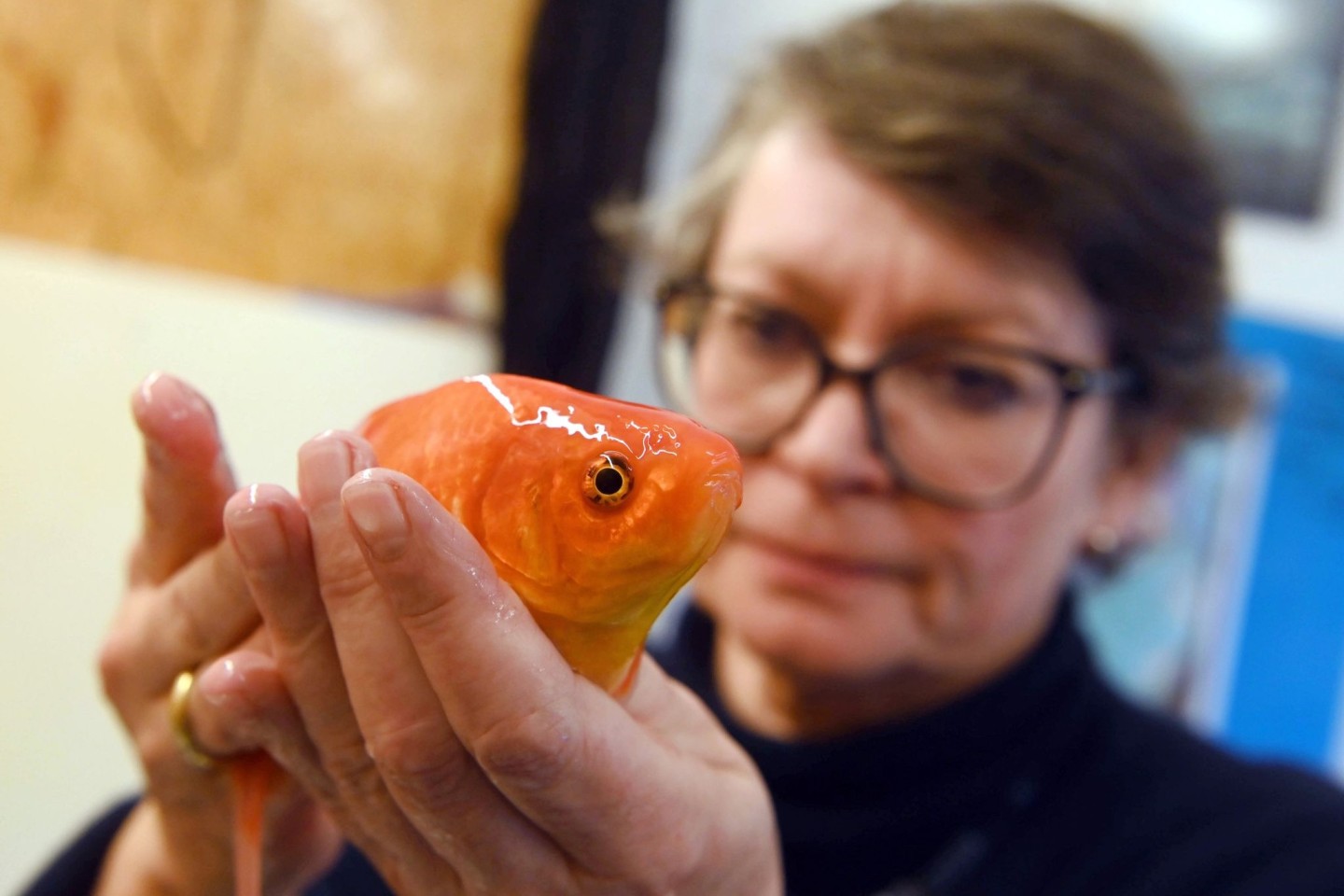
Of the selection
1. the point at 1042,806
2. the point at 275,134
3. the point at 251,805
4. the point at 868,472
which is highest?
the point at 275,134

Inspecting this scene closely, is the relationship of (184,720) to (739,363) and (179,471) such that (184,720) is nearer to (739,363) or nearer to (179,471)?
(179,471)

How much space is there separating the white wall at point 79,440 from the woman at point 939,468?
0.14 meters

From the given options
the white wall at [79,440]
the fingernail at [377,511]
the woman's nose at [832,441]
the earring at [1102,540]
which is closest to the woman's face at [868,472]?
the woman's nose at [832,441]

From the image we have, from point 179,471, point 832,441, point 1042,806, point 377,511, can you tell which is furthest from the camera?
point 1042,806

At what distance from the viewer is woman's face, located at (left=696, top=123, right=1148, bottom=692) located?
56 cm

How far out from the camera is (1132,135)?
0.64m

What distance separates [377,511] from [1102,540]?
2.37 ft

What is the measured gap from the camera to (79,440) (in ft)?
1.89

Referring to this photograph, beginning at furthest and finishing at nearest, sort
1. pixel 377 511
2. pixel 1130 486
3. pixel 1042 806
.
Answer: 1. pixel 1130 486
2. pixel 1042 806
3. pixel 377 511

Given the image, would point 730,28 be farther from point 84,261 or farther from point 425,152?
point 84,261

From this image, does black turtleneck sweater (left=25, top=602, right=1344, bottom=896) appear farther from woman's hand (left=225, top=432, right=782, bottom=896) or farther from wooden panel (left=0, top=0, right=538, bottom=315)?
wooden panel (left=0, top=0, right=538, bottom=315)

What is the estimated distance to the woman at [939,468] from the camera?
548 millimetres

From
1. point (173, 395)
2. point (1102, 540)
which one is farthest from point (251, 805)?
point (1102, 540)

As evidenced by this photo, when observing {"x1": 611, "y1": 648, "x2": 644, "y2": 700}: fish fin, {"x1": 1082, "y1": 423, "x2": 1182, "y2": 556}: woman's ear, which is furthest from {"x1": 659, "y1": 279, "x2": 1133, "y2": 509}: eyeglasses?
{"x1": 611, "y1": 648, "x2": 644, "y2": 700}: fish fin
